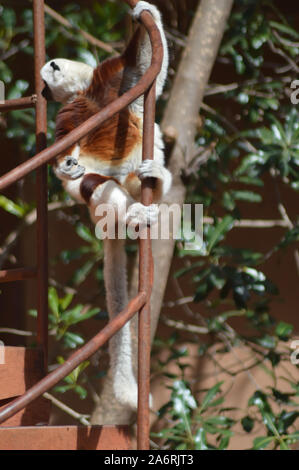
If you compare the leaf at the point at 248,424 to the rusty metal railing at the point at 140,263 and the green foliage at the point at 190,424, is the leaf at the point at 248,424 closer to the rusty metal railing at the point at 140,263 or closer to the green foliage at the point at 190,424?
the green foliage at the point at 190,424

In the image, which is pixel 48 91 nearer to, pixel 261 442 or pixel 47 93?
pixel 47 93

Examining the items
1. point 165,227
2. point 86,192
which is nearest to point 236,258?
point 165,227

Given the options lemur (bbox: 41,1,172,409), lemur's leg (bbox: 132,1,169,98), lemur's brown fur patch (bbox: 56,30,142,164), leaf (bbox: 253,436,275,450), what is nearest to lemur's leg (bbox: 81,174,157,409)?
lemur (bbox: 41,1,172,409)

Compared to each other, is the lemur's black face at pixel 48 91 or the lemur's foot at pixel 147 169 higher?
the lemur's black face at pixel 48 91

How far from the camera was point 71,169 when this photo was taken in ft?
6.32

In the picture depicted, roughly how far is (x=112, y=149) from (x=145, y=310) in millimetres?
775

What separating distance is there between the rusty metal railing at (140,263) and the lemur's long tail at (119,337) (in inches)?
9.6

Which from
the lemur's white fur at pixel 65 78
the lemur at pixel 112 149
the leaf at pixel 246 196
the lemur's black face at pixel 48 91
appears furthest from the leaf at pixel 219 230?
the lemur's black face at pixel 48 91

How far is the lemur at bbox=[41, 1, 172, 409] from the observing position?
1974 mm

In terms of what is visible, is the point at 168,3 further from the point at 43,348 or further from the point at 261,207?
the point at 43,348

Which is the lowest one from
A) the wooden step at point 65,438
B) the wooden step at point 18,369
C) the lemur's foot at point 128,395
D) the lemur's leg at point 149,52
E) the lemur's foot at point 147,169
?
the wooden step at point 65,438

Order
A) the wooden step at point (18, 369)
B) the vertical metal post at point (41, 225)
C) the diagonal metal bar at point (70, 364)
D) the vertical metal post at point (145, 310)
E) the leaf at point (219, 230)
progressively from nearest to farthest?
the diagonal metal bar at point (70, 364) < the vertical metal post at point (145, 310) < the wooden step at point (18, 369) < the vertical metal post at point (41, 225) < the leaf at point (219, 230)

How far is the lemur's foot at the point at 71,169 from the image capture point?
6.30ft
